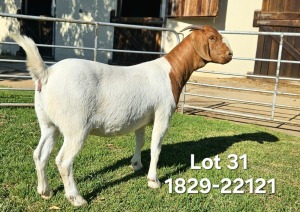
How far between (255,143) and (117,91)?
3.01m

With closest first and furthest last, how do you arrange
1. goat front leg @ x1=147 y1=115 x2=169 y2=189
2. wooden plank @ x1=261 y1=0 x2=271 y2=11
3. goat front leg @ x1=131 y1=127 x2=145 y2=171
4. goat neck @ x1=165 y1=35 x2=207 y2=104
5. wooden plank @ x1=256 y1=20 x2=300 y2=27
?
goat front leg @ x1=147 y1=115 x2=169 y2=189 → goat neck @ x1=165 y1=35 x2=207 y2=104 → goat front leg @ x1=131 y1=127 x2=145 y2=171 → wooden plank @ x1=256 y1=20 x2=300 y2=27 → wooden plank @ x1=261 y1=0 x2=271 y2=11

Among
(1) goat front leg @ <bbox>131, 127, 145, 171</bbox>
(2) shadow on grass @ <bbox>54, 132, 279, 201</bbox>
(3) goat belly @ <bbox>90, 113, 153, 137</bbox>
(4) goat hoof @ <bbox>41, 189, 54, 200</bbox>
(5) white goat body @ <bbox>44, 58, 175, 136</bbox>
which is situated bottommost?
(2) shadow on grass @ <bbox>54, 132, 279, 201</bbox>

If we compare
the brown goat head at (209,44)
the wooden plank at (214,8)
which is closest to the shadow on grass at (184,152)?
the brown goat head at (209,44)

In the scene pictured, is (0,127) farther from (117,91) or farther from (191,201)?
(191,201)

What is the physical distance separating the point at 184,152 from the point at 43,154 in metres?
2.10

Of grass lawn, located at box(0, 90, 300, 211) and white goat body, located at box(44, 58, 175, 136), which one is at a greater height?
white goat body, located at box(44, 58, 175, 136)

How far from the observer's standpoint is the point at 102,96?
299 cm

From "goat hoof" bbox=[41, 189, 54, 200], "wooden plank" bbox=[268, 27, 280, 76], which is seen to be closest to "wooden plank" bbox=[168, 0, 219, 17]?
"wooden plank" bbox=[268, 27, 280, 76]

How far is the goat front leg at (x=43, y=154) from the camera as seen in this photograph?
3117 millimetres

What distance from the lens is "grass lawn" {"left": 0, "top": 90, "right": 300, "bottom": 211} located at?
3.20 metres

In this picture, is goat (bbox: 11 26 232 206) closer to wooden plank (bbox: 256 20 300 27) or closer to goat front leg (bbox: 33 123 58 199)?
goat front leg (bbox: 33 123 58 199)

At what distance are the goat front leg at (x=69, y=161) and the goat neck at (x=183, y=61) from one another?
1231 mm

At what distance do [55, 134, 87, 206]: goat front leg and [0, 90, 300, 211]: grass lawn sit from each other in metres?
0.09

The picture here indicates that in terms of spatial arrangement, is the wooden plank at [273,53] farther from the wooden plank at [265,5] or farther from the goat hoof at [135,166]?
the goat hoof at [135,166]
